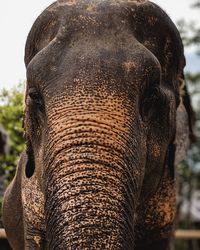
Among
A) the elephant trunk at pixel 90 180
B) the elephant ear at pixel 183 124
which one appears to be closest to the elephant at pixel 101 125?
the elephant trunk at pixel 90 180

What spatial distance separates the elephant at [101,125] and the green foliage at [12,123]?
77.1 inches

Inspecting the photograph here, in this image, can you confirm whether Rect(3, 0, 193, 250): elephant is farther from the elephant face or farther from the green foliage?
the green foliage

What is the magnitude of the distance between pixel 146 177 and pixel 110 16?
3.20 ft

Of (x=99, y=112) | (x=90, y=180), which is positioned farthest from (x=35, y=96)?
(x=90, y=180)

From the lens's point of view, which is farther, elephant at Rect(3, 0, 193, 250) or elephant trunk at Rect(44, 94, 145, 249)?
elephant at Rect(3, 0, 193, 250)

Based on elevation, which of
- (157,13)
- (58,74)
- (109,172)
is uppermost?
(157,13)

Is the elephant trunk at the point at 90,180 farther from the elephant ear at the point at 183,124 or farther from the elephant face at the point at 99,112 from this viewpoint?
the elephant ear at the point at 183,124

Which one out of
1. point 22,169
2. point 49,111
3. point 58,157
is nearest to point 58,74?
point 49,111

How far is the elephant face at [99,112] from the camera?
3.30m

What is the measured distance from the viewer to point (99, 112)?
3.59m

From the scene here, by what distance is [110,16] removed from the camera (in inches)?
169

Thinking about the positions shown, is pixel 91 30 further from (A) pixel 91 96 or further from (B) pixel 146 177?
(B) pixel 146 177

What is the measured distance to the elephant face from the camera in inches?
130

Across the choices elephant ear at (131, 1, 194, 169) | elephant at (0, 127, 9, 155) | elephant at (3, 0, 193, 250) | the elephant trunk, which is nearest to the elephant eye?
elephant at (3, 0, 193, 250)
